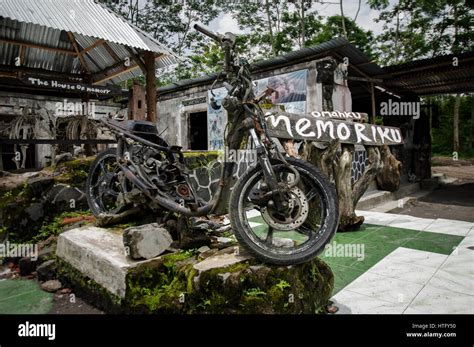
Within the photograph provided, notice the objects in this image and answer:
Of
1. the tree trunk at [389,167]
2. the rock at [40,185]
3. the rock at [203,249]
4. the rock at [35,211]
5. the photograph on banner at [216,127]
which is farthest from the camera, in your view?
the photograph on banner at [216,127]

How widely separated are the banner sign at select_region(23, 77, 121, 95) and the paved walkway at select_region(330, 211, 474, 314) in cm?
529

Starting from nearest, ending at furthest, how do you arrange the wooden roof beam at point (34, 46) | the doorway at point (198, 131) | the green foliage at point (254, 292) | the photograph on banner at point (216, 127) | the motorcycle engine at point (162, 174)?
1. the green foliage at point (254, 292)
2. the motorcycle engine at point (162, 174)
3. the wooden roof beam at point (34, 46)
4. the photograph on banner at point (216, 127)
5. the doorway at point (198, 131)

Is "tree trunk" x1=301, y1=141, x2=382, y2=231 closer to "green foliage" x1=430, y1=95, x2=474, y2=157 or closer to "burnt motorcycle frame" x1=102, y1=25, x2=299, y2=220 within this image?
"burnt motorcycle frame" x1=102, y1=25, x2=299, y2=220

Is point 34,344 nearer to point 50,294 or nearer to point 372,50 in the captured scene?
point 50,294

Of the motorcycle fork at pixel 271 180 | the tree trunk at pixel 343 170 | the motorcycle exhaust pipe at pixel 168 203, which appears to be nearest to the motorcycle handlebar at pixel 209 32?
the motorcycle fork at pixel 271 180

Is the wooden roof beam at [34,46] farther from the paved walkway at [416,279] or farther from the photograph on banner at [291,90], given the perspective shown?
the paved walkway at [416,279]

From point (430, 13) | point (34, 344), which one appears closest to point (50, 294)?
point (34, 344)

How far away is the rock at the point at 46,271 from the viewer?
144 inches

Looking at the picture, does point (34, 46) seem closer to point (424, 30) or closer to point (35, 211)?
point (35, 211)

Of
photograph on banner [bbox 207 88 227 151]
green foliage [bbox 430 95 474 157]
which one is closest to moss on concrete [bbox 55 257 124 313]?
photograph on banner [bbox 207 88 227 151]

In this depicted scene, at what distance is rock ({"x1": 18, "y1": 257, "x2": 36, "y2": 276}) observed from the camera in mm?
3875

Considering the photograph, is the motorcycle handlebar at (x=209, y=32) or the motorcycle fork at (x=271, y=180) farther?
the motorcycle handlebar at (x=209, y=32)

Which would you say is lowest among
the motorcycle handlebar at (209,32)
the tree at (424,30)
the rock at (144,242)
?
the rock at (144,242)

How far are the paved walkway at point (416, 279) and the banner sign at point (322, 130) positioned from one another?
1660 millimetres
